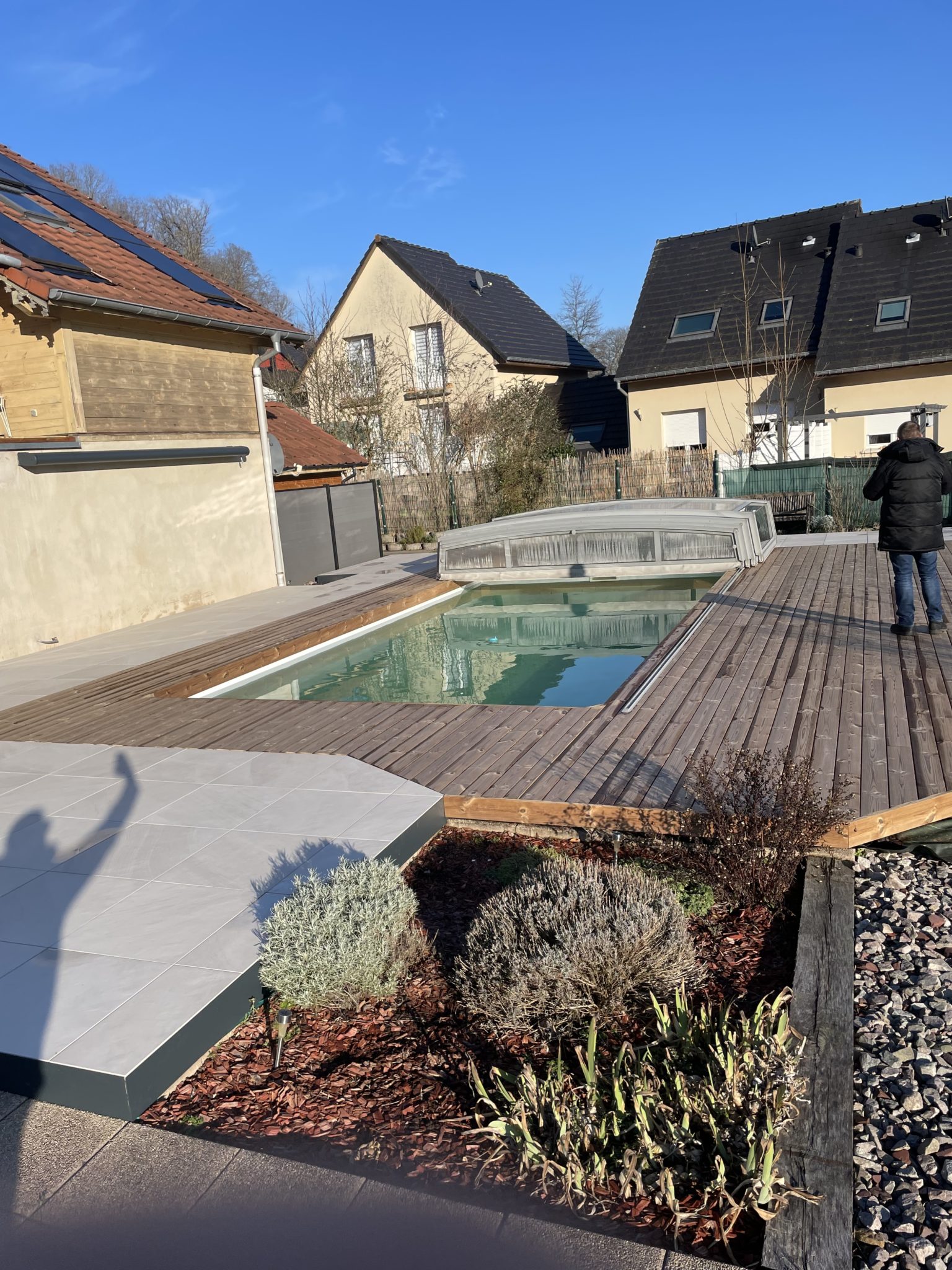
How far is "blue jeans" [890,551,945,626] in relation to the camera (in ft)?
23.8

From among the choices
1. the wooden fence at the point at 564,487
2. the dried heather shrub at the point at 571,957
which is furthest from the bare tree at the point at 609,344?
the dried heather shrub at the point at 571,957

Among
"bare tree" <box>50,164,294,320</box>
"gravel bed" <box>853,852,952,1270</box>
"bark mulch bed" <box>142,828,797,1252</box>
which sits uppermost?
"bare tree" <box>50,164,294,320</box>

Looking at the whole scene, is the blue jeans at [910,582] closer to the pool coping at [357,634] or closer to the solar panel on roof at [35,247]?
the pool coping at [357,634]

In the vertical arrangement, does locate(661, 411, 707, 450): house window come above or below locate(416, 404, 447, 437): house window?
below

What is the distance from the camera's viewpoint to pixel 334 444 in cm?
1864

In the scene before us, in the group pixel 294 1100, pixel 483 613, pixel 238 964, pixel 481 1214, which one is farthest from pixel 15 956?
pixel 483 613

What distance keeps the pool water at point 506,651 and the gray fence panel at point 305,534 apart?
3714mm

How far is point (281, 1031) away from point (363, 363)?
2424cm

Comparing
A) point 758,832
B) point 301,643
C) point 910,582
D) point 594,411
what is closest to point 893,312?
point 594,411

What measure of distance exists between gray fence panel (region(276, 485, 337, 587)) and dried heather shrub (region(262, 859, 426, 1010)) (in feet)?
38.1

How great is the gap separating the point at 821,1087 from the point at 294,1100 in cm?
154

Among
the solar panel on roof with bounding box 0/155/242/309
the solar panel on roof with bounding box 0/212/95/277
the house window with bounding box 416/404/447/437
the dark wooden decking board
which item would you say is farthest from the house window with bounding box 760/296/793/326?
the solar panel on roof with bounding box 0/212/95/277

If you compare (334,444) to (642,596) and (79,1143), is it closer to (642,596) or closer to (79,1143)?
(642,596)

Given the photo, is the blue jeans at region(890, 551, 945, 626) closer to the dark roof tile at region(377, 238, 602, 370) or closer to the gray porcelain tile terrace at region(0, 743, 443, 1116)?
the gray porcelain tile terrace at region(0, 743, 443, 1116)
